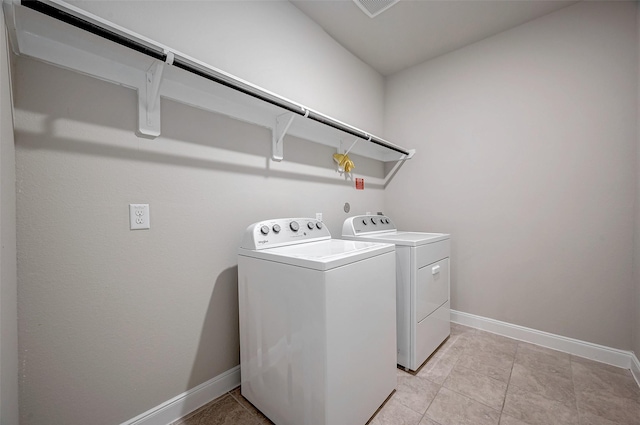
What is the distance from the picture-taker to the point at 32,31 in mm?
900

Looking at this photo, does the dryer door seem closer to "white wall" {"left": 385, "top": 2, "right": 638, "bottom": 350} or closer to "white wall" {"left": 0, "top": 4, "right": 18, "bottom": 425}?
"white wall" {"left": 385, "top": 2, "right": 638, "bottom": 350}

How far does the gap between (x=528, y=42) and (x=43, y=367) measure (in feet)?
11.4

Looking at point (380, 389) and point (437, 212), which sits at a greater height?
point (437, 212)

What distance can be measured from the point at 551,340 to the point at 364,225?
164 centimetres

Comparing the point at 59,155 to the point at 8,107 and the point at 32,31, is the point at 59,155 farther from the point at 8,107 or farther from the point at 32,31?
the point at 32,31

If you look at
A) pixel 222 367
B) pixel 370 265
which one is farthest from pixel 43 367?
pixel 370 265

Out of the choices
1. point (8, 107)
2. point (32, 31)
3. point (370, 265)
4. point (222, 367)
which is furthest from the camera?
point (222, 367)

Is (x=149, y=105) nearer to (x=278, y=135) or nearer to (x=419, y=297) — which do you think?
(x=278, y=135)

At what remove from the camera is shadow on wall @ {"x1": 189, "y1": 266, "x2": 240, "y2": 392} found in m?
1.38

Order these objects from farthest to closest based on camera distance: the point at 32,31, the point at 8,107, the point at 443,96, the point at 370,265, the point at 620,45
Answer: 1. the point at 443,96
2. the point at 620,45
3. the point at 370,265
4. the point at 32,31
5. the point at 8,107

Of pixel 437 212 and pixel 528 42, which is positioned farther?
pixel 437 212

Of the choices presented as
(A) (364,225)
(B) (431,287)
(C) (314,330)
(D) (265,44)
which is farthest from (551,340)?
(D) (265,44)

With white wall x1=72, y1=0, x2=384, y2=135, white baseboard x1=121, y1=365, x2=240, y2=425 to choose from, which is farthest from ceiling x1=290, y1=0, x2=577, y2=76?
white baseboard x1=121, y1=365, x2=240, y2=425

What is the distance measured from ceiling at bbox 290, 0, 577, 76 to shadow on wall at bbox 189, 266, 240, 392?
2.01 metres
